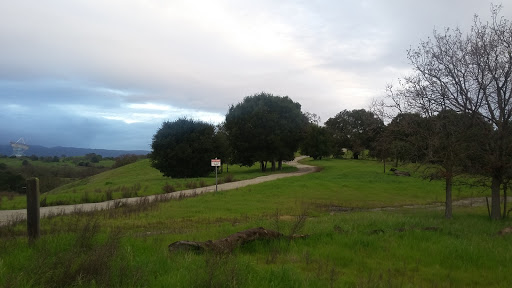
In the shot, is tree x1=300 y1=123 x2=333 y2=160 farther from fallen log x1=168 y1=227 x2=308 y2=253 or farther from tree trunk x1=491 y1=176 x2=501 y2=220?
fallen log x1=168 y1=227 x2=308 y2=253

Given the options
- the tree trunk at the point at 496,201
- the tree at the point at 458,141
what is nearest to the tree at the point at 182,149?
the tree at the point at 458,141

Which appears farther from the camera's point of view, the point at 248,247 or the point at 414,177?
the point at 414,177

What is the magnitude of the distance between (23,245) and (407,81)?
12.4m

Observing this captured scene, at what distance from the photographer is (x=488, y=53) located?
12438mm

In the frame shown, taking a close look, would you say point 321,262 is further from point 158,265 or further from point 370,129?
point 370,129

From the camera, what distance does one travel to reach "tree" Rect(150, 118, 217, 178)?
152 feet

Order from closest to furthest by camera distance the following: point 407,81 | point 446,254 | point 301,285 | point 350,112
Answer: point 301,285
point 446,254
point 407,81
point 350,112

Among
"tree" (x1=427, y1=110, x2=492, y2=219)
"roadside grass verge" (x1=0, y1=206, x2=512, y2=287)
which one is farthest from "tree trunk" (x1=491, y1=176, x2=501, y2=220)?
"roadside grass verge" (x1=0, y1=206, x2=512, y2=287)

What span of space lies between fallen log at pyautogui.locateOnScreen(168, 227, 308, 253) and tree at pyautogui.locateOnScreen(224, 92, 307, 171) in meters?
40.2

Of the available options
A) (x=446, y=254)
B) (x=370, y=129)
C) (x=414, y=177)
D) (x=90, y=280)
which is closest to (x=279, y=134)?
(x=414, y=177)

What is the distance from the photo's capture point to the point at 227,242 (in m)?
6.73

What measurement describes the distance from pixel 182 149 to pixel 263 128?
10.6 metres

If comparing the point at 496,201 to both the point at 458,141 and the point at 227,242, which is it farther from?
the point at 227,242

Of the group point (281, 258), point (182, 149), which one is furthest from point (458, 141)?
point (182, 149)
